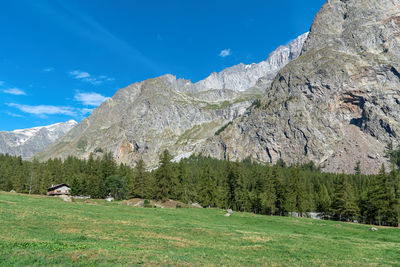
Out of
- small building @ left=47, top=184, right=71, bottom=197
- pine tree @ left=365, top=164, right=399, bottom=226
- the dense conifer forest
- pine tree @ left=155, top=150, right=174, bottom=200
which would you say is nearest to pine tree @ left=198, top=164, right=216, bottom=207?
the dense conifer forest

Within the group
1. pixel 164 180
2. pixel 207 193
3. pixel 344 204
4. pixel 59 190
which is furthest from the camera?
pixel 59 190

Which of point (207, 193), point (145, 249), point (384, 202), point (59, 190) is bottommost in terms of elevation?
point (59, 190)

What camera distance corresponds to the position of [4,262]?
12.8 m

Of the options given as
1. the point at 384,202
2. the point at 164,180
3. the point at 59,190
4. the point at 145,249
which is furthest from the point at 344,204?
the point at 59,190

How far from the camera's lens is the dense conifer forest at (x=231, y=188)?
72.6 m

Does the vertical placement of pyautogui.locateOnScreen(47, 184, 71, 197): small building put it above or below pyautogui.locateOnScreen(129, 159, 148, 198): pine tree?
below

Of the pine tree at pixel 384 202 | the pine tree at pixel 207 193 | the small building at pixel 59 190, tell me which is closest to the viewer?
the pine tree at pixel 384 202

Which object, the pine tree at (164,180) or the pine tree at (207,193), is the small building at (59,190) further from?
the pine tree at (207,193)

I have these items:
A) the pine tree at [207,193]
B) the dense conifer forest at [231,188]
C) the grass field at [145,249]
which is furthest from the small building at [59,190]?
the grass field at [145,249]

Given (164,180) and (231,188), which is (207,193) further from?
(164,180)

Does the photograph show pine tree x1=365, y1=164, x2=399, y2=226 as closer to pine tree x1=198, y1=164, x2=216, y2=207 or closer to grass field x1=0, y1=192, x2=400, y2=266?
pine tree x1=198, y1=164, x2=216, y2=207

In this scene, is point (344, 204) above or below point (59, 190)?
above

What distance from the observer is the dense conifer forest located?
2857 inches

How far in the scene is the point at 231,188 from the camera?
316 feet
